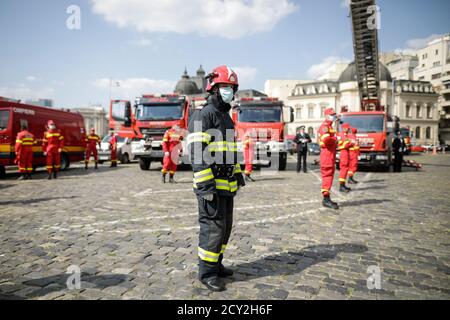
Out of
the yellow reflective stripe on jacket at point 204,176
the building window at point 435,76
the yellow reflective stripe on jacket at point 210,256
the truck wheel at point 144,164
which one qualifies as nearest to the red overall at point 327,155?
the yellow reflective stripe on jacket at point 210,256

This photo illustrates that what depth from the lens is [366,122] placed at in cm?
1417

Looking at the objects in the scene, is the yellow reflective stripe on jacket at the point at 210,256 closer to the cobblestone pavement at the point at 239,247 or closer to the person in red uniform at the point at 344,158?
the cobblestone pavement at the point at 239,247

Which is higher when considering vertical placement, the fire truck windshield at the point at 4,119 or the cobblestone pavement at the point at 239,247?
the fire truck windshield at the point at 4,119

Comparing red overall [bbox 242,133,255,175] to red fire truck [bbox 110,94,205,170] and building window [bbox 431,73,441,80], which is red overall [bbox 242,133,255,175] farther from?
building window [bbox 431,73,441,80]

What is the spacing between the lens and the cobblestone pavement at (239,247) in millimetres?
2992

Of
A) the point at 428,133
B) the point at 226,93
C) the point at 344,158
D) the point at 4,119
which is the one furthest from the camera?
the point at 428,133

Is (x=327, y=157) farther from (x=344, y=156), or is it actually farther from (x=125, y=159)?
(x=125, y=159)

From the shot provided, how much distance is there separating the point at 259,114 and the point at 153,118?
4784 millimetres

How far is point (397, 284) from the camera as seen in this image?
3.11 m

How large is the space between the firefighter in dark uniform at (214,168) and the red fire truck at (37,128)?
11232 millimetres

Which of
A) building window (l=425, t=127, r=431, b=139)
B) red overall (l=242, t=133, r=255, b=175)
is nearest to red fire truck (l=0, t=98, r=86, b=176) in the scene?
red overall (l=242, t=133, r=255, b=175)

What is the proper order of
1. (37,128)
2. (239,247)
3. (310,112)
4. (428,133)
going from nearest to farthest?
(239,247) → (37,128) → (428,133) → (310,112)

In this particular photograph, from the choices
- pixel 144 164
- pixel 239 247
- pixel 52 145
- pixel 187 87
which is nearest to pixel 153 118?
pixel 144 164
